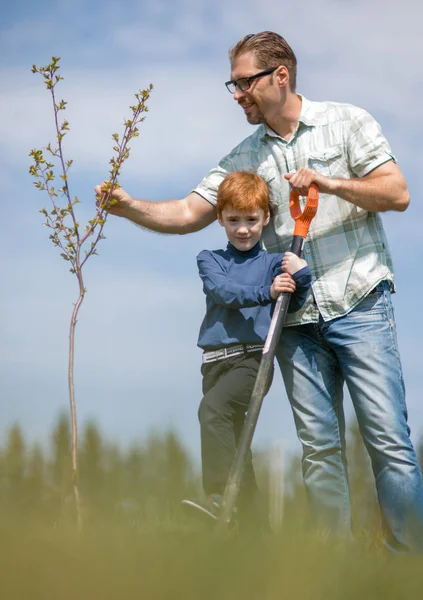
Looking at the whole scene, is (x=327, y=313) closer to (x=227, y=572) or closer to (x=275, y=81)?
(x=275, y=81)

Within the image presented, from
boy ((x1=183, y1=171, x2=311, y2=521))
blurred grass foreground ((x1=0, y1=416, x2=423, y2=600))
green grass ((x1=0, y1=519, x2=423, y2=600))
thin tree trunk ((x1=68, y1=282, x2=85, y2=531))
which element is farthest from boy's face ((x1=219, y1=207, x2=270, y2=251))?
green grass ((x1=0, y1=519, x2=423, y2=600))

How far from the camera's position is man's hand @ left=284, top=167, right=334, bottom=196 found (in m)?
3.77

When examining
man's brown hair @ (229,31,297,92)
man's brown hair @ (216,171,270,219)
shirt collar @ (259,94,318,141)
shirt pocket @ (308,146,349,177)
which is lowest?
man's brown hair @ (216,171,270,219)

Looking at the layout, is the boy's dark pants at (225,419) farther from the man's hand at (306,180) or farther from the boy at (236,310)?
the man's hand at (306,180)

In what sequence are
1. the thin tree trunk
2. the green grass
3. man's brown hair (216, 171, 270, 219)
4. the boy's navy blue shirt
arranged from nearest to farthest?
the green grass → the thin tree trunk → the boy's navy blue shirt → man's brown hair (216, 171, 270, 219)

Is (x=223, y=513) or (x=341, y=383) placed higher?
(x=341, y=383)

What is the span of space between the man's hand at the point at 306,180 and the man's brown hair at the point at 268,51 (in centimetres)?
85

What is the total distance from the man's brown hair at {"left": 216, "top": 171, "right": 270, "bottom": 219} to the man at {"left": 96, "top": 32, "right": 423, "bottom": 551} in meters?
0.16

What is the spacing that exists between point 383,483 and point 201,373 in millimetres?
1163

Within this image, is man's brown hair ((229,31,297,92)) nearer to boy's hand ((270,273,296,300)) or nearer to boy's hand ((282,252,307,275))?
boy's hand ((282,252,307,275))

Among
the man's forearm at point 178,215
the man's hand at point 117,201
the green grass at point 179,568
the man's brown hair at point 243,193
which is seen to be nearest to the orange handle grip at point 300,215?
the man's brown hair at point 243,193

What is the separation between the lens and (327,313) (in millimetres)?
4152

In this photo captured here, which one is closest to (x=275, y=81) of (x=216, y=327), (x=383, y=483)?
(x=216, y=327)

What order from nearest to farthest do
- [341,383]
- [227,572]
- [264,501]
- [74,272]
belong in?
[227,572]
[264,501]
[74,272]
[341,383]
